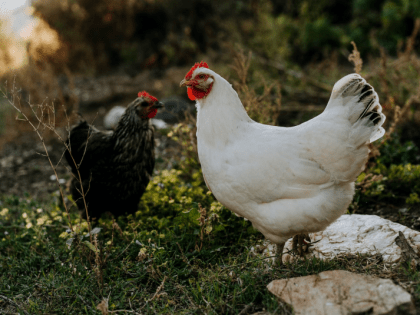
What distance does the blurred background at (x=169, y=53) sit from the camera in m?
6.09

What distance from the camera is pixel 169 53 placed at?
10.1m

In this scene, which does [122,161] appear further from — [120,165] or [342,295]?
[342,295]

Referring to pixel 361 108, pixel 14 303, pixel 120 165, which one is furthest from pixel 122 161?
pixel 361 108

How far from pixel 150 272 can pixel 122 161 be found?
4.22 feet

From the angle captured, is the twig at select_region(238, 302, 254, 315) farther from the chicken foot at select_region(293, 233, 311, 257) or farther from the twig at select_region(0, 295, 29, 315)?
the twig at select_region(0, 295, 29, 315)

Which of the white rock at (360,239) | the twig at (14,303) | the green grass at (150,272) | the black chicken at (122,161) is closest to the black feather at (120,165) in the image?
the black chicken at (122,161)

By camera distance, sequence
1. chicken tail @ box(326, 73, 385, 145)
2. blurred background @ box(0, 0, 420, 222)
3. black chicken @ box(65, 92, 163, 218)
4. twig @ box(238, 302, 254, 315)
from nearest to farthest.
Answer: twig @ box(238, 302, 254, 315)
chicken tail @ box(326, 73, 385, 145)
black chicken @ box(65, 92, 163, 218)
blurred background @ box(0, 0, 420, 222)

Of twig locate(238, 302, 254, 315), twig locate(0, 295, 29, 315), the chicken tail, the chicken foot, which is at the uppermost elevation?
the chicken tail

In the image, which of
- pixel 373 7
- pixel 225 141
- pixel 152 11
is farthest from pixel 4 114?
pixel 373 7

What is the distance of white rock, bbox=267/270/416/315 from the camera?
179cm

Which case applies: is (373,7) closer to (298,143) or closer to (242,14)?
(242,14)

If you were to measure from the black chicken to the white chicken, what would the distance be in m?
Result: 1.25

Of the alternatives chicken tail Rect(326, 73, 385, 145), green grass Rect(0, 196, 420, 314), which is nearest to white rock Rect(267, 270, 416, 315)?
green grass Rect(0, 196, 420, 314)

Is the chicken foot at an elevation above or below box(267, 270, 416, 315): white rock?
below
